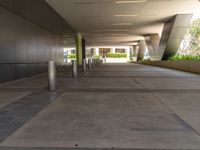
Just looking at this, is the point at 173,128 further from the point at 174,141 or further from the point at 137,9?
the point at 137,9

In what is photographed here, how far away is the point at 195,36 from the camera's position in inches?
785

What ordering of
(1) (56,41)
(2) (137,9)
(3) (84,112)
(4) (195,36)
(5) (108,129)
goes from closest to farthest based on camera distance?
(5) (108,129)
(3) (84,112)
(2) (137,9)
(1) (56,41)
(4) (195,36)

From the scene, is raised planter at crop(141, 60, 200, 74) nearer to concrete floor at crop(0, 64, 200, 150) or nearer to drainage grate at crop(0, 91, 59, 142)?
concrete floor at crop(0, 64, 200, 150)

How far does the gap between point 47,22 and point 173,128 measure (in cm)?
1375

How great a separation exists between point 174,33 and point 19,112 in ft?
64.3

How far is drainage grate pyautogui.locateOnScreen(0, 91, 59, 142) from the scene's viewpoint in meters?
3.54

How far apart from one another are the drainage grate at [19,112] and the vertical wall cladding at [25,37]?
12.4 ft

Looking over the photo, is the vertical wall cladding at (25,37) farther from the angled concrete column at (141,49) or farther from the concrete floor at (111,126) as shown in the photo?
the angled concrete column at (141,49)

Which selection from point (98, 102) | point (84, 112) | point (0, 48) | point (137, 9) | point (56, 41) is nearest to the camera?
point (84, 112)

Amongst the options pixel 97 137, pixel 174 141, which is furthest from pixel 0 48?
pixel 174 141

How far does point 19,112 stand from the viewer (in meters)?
4.55

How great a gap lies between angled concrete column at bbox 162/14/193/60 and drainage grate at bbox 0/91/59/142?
1675 cm

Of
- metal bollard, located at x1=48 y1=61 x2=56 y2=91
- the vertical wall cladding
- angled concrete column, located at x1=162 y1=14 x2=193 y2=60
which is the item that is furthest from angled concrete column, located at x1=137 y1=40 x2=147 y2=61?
metal bollard, located at x1=48 y1=61 x2=56 y2=91

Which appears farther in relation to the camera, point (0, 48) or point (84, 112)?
point (0, 48)
